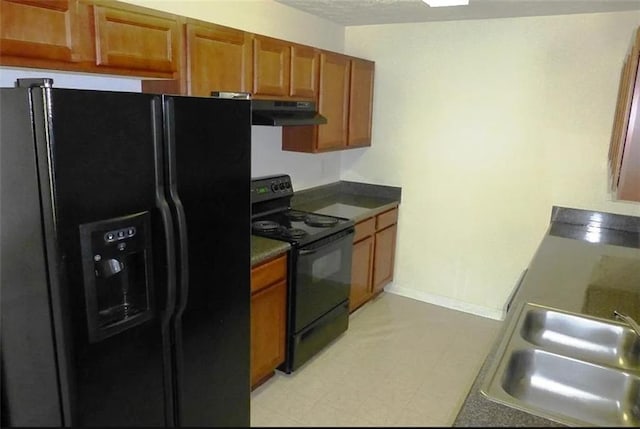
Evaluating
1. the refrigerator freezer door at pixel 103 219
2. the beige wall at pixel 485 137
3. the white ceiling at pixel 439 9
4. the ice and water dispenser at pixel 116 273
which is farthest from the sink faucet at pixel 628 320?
the white ceiling at pixel 439 9

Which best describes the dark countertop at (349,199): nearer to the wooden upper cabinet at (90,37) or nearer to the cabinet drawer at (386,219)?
the cabinet drawer at (386,219)

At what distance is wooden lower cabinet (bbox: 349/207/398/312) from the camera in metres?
3.56

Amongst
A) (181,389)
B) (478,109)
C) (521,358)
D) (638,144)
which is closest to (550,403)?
(521,358)

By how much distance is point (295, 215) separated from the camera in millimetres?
3320

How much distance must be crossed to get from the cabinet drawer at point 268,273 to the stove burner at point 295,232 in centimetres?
17

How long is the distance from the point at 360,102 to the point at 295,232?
1496 mm

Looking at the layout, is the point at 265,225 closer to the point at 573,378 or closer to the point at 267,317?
the point at 267,317

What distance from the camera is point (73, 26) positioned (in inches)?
68.4

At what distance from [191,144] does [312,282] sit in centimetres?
140

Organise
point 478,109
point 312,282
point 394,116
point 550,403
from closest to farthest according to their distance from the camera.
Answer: point 550,403 → point 312,282 → point 478,109 → point 394,116

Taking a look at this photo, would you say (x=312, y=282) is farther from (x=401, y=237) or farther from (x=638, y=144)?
(x=638, y=144)

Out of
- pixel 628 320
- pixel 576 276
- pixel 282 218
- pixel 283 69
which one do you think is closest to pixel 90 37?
pixel 283 69

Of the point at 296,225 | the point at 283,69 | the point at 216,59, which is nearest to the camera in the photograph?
the point at 216,59

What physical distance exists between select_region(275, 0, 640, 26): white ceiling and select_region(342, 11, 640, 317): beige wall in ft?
0.41
